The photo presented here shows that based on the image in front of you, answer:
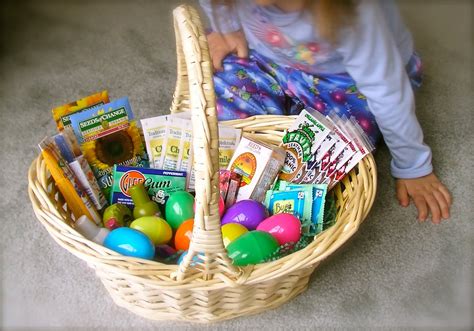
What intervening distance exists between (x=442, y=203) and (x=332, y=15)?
465 millimetres

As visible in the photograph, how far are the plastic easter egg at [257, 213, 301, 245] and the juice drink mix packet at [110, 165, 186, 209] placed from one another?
0.66 feet

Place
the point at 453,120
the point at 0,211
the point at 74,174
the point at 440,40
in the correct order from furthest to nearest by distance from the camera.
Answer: the point at 440,40, the point at 453,120, the point at 0,211, the point at 74,174

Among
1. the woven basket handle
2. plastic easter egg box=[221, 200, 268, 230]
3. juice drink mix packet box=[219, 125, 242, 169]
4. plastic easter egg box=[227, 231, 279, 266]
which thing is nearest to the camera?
the woven basket handle

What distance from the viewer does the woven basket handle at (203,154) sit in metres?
0.75

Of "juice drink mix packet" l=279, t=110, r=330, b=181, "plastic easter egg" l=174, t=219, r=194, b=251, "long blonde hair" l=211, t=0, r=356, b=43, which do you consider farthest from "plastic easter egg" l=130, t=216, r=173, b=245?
"long blonde hair" l=211, t=0, r=356, b=43

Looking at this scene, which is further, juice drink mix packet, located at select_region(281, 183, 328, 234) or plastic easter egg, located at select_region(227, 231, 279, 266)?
juice drink mix packet, located at select_region(281, 183, 328, 234)

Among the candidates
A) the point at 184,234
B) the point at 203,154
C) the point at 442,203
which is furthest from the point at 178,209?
the point at 442,203

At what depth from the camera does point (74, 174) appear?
1047 millimetres

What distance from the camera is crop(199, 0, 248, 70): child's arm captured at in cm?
127

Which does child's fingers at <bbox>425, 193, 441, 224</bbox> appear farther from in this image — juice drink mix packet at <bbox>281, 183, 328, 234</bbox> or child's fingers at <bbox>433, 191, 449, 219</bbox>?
juice drink mix packet at <bbox>281, 183, 328, 234</bbox>

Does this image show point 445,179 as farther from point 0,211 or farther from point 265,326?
point 0,211

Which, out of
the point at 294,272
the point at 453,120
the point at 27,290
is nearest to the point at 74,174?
the point at 27,290

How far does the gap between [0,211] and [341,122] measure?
2.34 ft

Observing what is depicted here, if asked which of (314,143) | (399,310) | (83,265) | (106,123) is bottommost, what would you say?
(399,310)
